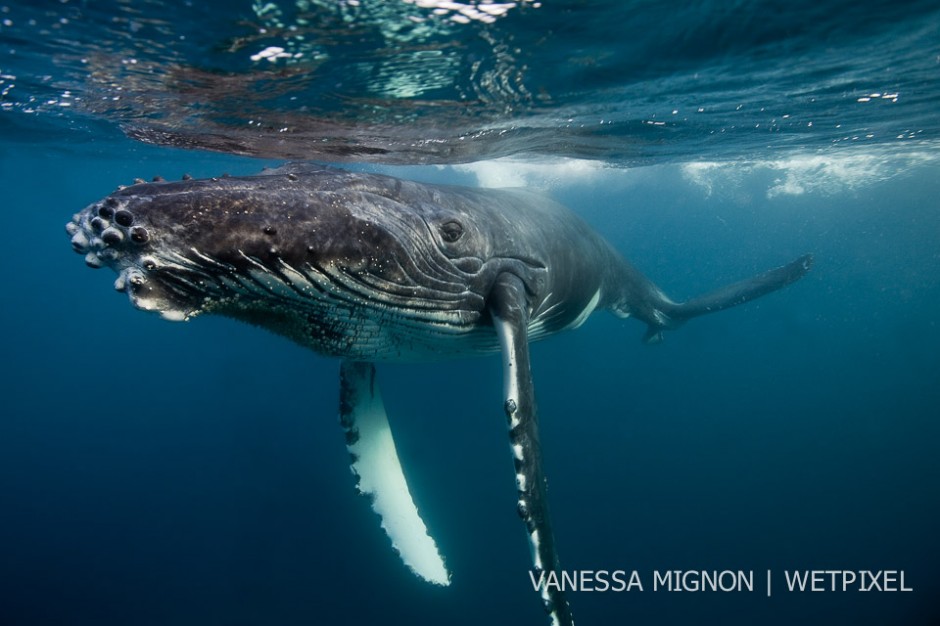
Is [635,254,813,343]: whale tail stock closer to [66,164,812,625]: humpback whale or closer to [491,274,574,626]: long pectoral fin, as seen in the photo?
[66,164,812,625]: humpback whale

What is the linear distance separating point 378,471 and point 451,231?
390cm

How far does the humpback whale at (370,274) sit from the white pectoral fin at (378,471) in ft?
0.05

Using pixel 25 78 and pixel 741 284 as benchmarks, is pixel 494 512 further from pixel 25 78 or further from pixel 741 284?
pixel 25 78

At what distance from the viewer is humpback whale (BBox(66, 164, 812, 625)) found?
288 cm

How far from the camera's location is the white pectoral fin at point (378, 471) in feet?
22.6

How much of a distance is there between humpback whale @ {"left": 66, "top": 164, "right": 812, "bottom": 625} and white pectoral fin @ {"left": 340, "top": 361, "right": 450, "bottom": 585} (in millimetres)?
15

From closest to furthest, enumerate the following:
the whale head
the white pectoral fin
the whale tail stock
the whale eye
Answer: the whale head < the whale eye < the white pectoral fin < the whale tail stock

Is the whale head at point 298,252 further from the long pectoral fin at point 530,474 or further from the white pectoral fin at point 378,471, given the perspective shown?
the white pectoral fin at point 378,471

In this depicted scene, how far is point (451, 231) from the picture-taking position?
4.84m

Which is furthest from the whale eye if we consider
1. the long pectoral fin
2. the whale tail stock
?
the whale tail stock

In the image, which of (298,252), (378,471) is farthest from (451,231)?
(378,471)

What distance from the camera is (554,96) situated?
1080 cm

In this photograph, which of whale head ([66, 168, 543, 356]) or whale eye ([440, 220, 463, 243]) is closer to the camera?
whale head ([66, 168, 543, 356])

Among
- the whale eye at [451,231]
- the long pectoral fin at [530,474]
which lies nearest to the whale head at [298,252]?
the whale eye at [451,231]
